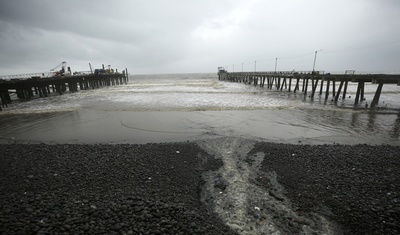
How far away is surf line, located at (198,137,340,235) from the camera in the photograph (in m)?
3.99

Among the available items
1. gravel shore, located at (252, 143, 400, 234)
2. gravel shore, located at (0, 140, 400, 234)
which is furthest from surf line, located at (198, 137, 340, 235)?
gravel shore, located at (252, 143, 400, 234)

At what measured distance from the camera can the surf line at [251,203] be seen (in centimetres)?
399

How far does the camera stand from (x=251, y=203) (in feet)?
15.5

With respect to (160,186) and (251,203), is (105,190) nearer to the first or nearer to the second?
(160,186)

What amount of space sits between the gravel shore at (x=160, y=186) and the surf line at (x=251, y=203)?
0.19 meters

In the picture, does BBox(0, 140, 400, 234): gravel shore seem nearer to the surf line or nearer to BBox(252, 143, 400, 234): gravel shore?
BBox(252, 143, 400, 234): gravel shore

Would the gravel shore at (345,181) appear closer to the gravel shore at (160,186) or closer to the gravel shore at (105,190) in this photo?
the gravel shore at (160,186)

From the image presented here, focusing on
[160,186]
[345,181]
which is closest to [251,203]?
[160,186]

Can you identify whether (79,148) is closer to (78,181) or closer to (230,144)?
(78,181)

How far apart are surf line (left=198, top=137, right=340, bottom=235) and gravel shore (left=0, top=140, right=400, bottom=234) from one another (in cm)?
19

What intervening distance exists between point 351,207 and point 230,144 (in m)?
4.84

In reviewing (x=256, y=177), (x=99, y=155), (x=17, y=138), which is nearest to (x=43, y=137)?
(x=17, y=138)

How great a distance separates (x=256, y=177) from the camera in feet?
19.2

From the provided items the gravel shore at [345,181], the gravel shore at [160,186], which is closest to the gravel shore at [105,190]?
the gravel shore at [160,186]
